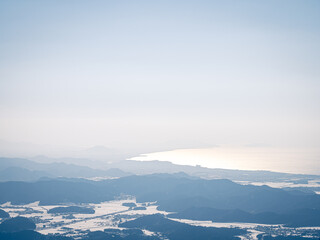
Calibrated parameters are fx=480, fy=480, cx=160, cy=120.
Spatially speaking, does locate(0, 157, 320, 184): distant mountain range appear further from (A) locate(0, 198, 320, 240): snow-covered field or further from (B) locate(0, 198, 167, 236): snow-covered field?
(A) locate(0, 198, 320, 240): snow-covered field

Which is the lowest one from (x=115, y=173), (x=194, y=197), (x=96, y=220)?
(x=96, y=220)

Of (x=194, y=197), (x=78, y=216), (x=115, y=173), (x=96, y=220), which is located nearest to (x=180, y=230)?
(x=96, y=220)

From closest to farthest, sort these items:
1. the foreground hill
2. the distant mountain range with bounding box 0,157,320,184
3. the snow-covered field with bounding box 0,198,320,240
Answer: the foreground hill → the snow-covered field with bounding box 0,198,320,240 → the distant mountain range with bounding box 0,157,320,184

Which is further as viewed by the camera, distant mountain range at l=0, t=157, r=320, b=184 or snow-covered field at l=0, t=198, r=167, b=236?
distant mountain range at l=0, t=157, r=320, b=184

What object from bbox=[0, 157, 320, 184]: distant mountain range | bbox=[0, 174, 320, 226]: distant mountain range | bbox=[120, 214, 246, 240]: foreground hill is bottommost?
bbox=[120, 214, 246, 240]: foreground hill

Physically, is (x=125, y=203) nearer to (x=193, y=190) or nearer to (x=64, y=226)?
(x=193, y=190)

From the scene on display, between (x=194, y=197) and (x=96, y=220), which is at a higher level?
(x=194, y=197)

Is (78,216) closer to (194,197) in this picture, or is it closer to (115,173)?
(194,197)

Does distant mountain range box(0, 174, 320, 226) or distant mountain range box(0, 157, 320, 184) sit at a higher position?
distant mountain range box(0, 157, 320, 184)

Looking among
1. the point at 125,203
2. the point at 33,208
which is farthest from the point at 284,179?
the point at 33,208

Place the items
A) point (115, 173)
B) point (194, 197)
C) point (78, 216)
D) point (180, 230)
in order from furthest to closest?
point (115, 173)
point (194, 197)
point (78, 216)
point (180, 230)

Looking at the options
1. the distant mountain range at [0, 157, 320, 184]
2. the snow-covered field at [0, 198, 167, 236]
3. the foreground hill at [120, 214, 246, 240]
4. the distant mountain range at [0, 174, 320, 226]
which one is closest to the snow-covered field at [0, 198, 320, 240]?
the snow-covered field at [0, 198, 167, 236]

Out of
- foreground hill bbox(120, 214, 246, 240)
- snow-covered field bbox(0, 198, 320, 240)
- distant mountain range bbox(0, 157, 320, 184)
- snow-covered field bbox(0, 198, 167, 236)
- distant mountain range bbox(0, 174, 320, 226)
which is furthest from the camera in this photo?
distant mountain range bbox(0, 157, 320, 184)
